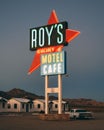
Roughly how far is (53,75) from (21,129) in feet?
57.4

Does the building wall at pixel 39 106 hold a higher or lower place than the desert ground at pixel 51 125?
higher

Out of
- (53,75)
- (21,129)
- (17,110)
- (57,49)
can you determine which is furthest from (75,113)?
(17,110)

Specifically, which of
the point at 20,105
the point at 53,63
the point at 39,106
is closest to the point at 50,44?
the point at 53,63

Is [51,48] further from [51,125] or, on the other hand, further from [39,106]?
[39,106]

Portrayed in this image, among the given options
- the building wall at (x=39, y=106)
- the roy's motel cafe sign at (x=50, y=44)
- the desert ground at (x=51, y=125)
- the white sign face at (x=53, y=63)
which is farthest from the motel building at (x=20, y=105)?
the desert ground at (x=51, y=125)

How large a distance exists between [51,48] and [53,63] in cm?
183

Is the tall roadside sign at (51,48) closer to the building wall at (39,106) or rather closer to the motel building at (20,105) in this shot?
the motel building at (20,105)

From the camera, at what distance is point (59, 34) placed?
132 feet

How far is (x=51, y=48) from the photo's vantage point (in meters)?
41.2

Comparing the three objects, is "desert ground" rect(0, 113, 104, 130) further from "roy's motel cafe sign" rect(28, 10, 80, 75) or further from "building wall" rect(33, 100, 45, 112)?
"building wall" rect(33, 100, 45, 112)

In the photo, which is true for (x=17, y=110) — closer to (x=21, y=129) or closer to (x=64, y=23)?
(x=64, y=23)

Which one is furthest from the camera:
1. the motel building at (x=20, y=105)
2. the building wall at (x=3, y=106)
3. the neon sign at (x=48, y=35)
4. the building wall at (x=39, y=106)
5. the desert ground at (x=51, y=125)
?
the building wall at (x=39, y=106)

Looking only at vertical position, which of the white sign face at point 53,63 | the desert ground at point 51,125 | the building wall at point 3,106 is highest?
the white sign face at point 53,63

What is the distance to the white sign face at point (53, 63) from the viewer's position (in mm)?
39341
